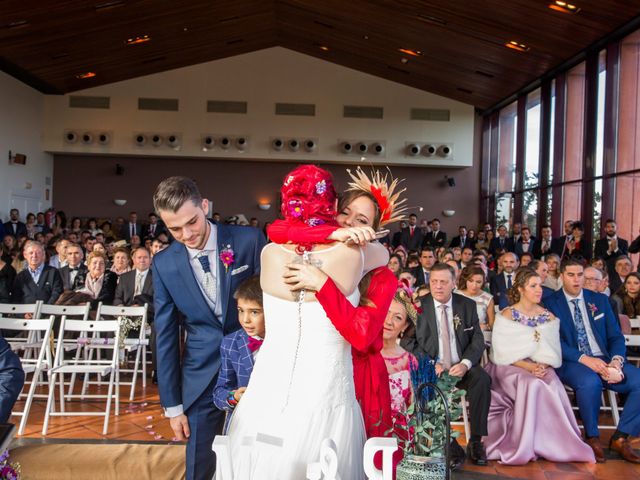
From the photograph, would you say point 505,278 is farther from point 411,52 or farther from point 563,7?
point 411,52

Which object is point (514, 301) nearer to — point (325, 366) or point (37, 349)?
point (325, 366)

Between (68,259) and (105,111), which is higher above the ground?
(105,111)

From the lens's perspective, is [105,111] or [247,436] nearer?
[247,436]

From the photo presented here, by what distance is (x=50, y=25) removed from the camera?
12.6m

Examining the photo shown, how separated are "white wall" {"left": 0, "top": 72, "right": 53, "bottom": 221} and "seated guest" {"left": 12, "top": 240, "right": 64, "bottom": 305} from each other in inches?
377

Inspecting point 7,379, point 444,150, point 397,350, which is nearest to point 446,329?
point 397,350

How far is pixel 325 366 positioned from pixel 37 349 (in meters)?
5.51

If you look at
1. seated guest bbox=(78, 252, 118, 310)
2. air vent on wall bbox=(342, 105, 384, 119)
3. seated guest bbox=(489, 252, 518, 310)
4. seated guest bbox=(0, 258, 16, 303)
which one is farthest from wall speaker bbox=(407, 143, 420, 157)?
seated guest bbox=(0, 258, 16, 303)

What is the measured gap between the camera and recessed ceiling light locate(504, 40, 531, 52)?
12650 mm

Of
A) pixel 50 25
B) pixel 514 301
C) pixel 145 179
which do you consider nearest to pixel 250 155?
pixel 145 179

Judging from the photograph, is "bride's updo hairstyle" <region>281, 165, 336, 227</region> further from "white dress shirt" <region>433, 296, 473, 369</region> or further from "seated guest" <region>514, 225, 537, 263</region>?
"seated guest" <region>514, 225, 537, 263</region>

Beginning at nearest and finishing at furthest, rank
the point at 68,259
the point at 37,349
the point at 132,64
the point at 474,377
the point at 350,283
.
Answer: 1. the point at 350,283
2. the point at 474,377
3. the point at 37,349
4. the point at 68,259
5. the point at 132,64

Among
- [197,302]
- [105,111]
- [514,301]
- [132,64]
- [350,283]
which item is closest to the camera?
[350,283]

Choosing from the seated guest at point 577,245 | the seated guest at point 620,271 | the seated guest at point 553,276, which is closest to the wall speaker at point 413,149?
the seated guest at point 577,245
